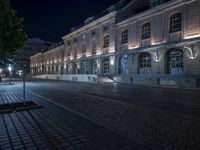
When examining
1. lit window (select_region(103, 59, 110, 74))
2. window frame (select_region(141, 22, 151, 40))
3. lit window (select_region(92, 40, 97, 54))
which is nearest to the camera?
window frame (select_region(141, 22, 151, 40))

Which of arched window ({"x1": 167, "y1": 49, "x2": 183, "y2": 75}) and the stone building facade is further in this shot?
arched window ({"x1": 167, "y1": 49, "x2": 183, "y2": 75})

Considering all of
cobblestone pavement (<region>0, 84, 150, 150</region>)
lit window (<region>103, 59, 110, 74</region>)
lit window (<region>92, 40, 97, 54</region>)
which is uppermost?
lit window (<region>92, 40, 97, 54</region>)

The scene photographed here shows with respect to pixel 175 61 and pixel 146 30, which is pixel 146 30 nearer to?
pixel 146 30

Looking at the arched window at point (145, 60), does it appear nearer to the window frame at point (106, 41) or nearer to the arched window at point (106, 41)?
the window frame at point (106, 41)

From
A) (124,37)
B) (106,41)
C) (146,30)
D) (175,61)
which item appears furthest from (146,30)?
(106,41)

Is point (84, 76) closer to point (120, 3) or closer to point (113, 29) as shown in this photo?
point (113, 29)

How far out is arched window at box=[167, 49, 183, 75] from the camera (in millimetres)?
23672

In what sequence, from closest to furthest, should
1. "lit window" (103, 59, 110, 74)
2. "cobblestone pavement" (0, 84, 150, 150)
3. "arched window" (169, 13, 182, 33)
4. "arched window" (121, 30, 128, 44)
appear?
"cobblestone pavement" (0, 84, 150, 150)
"arched window" (169, 13, 182, 33)
"arched window" (121, 30, 128, 44)
"lit window" (103, 59, 110, 74)

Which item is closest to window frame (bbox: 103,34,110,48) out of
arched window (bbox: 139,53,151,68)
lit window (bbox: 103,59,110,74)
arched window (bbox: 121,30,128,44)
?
lit window (bbox: 103,59,110,74)

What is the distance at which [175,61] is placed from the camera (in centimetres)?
2428

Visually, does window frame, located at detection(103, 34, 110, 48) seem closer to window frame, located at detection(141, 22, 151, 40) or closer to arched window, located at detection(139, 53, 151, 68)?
window frame, located at detection(141, 22, 151, 40)

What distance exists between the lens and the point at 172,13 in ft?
81.3

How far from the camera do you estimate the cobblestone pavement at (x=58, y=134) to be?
15.1 feet

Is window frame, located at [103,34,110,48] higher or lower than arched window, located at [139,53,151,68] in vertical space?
higher
